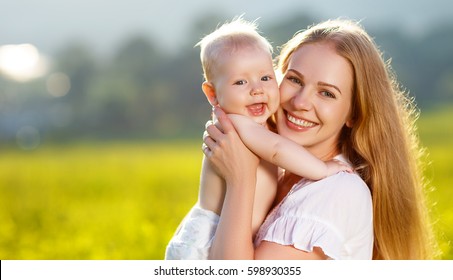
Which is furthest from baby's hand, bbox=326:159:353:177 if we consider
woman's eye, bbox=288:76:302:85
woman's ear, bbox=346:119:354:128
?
woman's eye, bbox=288:76:302:85

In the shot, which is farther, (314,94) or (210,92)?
(210,92)

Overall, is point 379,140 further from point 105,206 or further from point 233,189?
point 105,206

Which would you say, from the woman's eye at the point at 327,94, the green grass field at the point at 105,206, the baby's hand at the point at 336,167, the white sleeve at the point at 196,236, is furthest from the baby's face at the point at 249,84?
the green grass field at the point at 105,206

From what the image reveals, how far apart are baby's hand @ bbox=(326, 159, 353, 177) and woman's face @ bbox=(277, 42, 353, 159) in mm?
123

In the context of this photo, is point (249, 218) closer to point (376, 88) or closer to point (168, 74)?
point (376, 88)

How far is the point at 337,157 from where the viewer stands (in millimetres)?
2852

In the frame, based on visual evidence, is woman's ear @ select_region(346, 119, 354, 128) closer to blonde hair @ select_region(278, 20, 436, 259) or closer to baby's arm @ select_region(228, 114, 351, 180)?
blonde hair @ select_region(278, 20, 436, 259)

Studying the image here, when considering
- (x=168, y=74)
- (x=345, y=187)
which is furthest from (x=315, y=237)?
(x=168, y=74)

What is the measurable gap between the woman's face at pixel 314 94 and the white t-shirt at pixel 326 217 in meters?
0.22

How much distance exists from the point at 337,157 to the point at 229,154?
46 cm

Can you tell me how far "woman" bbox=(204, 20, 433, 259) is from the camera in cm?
261

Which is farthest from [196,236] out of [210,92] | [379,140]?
[379,140]
